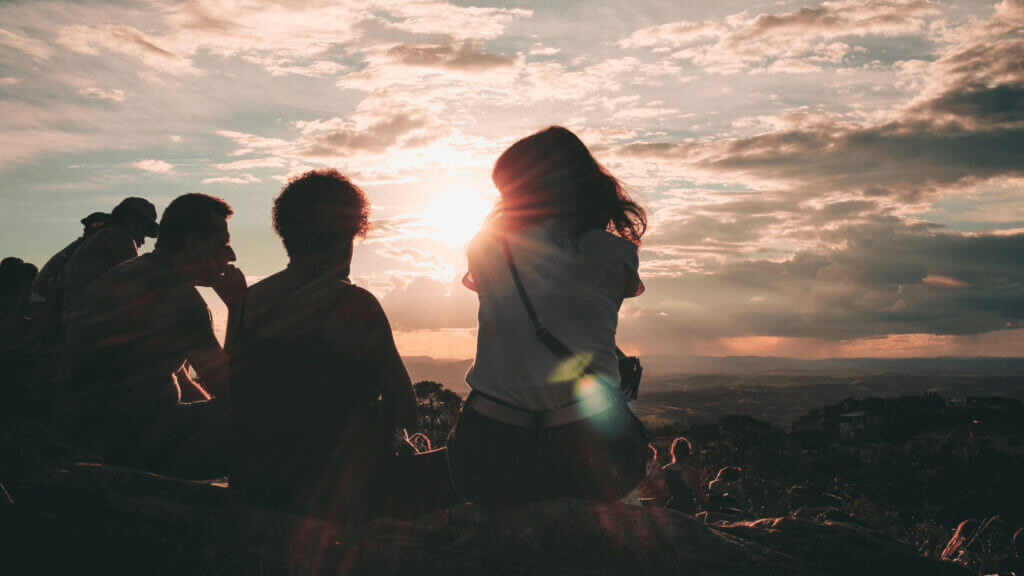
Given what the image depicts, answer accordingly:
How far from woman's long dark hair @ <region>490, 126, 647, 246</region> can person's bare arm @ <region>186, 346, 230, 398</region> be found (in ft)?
8.53

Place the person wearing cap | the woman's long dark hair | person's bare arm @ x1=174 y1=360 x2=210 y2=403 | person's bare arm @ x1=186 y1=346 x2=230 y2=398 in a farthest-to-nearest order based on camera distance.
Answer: the person wearing cap → person's bare arm @ x1=174 y1=360 x2=210 y2=403 → person's bare arm @ x1=186 y1=346 x2=230 y2=398 → the woman's long dark hair

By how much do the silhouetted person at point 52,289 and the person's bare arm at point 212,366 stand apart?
3.34m

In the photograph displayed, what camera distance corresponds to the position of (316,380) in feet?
10.6

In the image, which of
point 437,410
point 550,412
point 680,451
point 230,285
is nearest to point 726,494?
point 680,451

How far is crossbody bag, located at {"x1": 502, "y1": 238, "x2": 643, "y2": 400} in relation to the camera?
2.92 metres

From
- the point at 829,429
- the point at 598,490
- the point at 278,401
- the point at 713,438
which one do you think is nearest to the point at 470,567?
the point at 598,490

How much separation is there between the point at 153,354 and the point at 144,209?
3507mm

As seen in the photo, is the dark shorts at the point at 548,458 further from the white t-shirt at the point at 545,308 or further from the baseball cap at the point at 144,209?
the baseball cap at the point at 144,209

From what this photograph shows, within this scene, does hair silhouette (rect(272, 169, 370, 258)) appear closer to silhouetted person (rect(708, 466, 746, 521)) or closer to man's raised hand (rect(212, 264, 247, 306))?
man's raised hand (rect(212, 264, 247, 306))

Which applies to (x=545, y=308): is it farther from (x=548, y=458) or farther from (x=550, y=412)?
(x=548, y=458)

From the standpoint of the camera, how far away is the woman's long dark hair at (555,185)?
3.13 m

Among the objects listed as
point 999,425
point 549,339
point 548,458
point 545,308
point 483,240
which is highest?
point 483,240

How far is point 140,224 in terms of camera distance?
6.90 metres

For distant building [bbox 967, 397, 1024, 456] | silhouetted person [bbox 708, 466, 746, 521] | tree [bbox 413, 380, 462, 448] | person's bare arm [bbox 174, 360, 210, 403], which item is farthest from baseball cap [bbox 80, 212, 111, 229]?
distant building [bbox 967, 397, 1024, 456]
